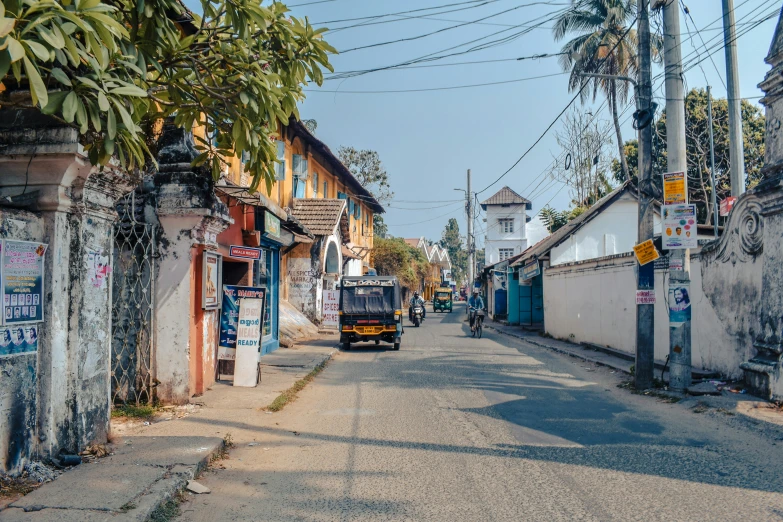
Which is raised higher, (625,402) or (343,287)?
(343,287)

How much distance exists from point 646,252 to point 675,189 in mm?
1183

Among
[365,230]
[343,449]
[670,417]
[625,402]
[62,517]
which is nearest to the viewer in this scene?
[62,517]

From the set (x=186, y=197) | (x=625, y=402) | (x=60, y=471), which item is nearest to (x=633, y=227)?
(x=625, y=402)

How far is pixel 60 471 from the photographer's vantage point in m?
5.59

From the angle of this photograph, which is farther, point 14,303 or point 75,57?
point 14,303

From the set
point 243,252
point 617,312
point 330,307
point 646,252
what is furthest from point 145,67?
point 330,307

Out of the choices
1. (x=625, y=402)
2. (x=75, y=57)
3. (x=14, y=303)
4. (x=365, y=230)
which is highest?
(x=365, y=230)

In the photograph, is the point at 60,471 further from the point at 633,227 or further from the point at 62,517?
the point at 633,227

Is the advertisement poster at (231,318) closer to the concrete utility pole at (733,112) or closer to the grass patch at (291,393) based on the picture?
the grass patch at (291,393)

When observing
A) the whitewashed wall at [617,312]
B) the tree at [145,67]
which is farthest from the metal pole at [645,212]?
the tree at [145,67]

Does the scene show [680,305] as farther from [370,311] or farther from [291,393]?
[370,311]

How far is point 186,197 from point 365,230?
107 feet

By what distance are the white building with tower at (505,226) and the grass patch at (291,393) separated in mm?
52802

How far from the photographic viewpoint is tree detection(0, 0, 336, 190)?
335cm
